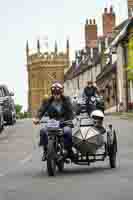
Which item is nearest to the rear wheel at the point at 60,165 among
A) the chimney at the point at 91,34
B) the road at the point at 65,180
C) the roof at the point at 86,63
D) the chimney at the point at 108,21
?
the road at the point at 65,180

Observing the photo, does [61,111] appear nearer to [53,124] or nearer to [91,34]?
[53,124]

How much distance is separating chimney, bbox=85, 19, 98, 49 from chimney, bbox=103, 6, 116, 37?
7.25 metres

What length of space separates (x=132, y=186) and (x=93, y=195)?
1.33 meters

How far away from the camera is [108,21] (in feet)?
353

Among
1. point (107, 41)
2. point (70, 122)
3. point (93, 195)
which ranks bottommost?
point (93, 195)

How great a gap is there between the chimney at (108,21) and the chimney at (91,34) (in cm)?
725

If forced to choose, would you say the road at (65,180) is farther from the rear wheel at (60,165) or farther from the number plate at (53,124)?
the number plate at (53,124)

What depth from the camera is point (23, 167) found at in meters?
18.7

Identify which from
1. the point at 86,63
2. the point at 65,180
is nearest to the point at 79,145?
the point at 65,180

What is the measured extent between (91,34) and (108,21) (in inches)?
437

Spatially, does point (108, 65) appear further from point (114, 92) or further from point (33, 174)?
point (33, 174)

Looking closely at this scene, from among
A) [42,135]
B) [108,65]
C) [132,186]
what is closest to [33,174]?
[42,135]

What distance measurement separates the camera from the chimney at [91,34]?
117 m

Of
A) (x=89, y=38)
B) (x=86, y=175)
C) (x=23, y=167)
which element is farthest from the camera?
(x=89, y=38)
